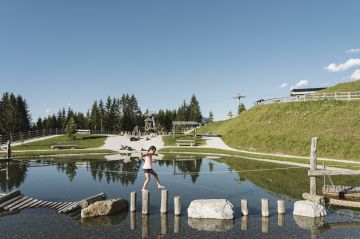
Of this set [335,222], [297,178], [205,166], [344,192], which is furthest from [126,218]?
[205,166]

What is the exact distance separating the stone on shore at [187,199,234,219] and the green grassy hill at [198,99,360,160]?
99.7 feet

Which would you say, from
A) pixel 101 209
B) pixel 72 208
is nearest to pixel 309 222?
pixel 101 209

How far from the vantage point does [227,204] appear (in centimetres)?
1602

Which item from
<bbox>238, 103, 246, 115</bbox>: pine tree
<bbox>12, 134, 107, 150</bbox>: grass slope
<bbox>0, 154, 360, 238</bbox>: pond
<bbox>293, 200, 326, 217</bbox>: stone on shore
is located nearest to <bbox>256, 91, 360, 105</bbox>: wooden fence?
<bbox>0, 154, 360, 238</bbox>: pond

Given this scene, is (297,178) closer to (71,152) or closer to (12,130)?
(71,152)

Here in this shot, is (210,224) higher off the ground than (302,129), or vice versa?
(302,129)

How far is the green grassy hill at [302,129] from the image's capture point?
4388 cm

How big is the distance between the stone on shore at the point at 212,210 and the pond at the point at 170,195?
431 mm

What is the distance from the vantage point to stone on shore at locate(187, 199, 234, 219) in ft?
51.5

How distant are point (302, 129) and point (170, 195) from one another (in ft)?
128

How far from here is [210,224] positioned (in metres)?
15.0

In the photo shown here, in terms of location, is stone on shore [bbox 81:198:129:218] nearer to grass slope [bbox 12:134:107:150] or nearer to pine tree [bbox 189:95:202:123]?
grass slope [bbox 12:134:107:150]

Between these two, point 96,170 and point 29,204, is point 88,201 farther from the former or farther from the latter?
point 96,170

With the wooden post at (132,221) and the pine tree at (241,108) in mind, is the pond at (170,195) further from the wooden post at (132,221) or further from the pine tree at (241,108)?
the pine tree at (241,108)
